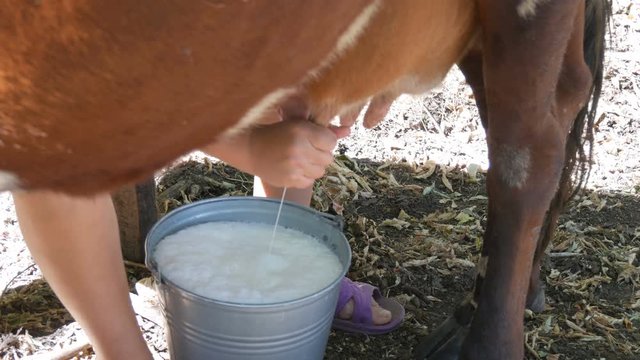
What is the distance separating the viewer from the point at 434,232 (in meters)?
2.47

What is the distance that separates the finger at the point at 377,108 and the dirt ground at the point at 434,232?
22.3 inches

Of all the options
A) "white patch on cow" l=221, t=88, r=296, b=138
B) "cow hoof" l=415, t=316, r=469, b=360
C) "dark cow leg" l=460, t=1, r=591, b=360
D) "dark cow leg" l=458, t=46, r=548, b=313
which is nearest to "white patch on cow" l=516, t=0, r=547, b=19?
→ "dark cow leg" l=460, t=1, r=591, b=360

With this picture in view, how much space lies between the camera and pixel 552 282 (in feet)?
7.48

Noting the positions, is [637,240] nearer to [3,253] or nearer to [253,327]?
[253,327]

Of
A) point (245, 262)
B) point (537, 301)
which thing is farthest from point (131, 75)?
point (537, 301)

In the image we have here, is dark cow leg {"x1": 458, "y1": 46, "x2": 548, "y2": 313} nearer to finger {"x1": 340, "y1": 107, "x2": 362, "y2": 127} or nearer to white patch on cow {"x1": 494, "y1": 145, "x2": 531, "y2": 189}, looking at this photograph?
white patch on cow {"x1": 494, "y1": 145, "x2": 531, "y2": 189}

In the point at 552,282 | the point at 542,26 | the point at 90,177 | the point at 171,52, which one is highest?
the point at 542,26

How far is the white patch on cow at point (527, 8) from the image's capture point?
5.02 ft

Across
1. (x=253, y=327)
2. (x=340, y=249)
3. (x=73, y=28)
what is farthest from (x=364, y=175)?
(x=73, y=28)

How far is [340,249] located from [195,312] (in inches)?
13.4

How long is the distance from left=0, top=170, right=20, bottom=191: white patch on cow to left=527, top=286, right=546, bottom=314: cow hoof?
1.41 metres

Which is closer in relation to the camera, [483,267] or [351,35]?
[351,35]

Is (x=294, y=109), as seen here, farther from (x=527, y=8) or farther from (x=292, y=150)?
(x=527, y=8)

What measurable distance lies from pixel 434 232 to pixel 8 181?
1.60m
